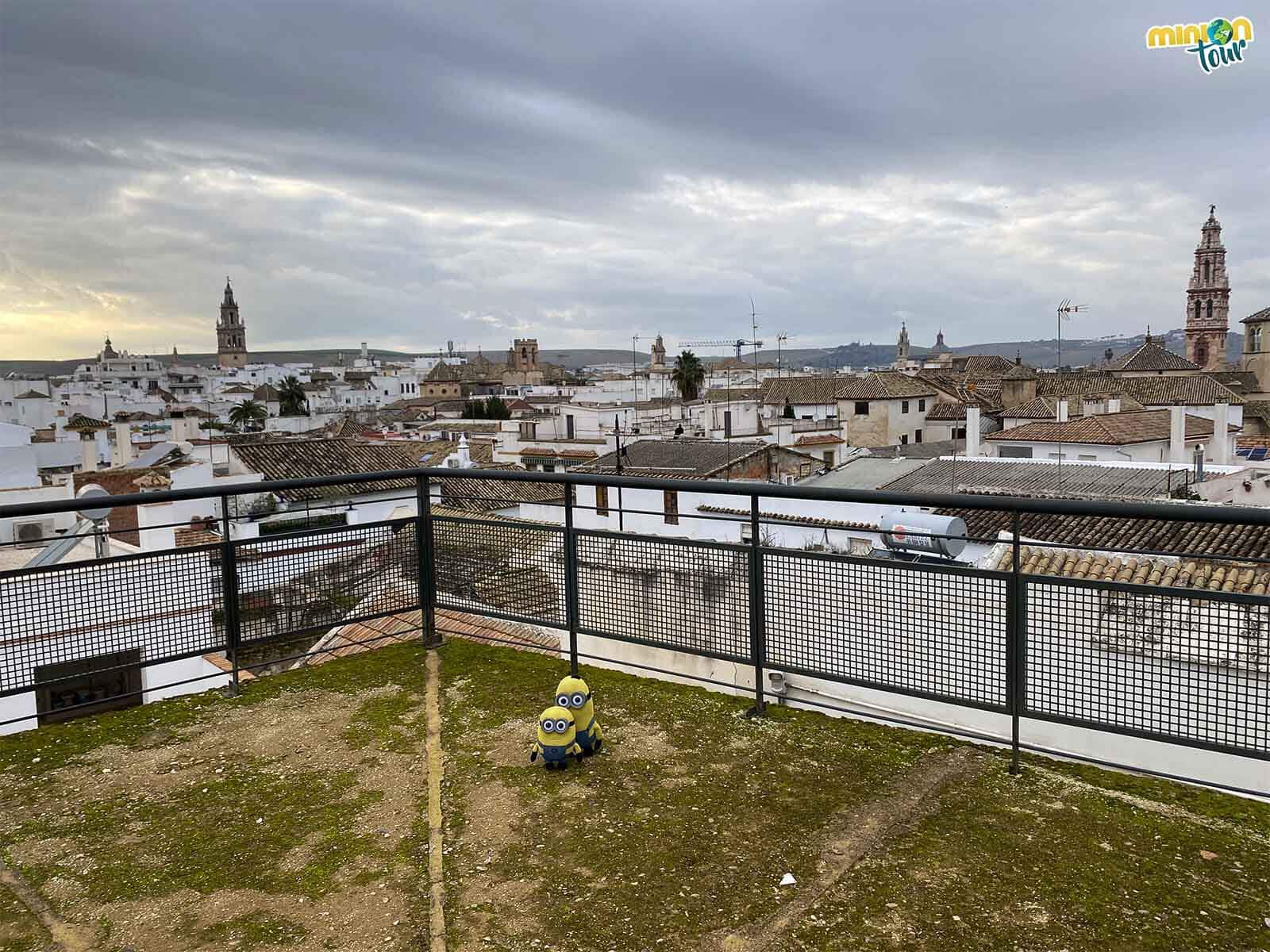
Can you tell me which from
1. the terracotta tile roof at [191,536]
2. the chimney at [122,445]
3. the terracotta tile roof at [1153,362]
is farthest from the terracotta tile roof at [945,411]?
the terracotta tile roof at [191,536]

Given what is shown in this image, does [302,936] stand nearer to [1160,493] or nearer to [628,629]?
[628,629]

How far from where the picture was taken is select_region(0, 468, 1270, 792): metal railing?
3137mm

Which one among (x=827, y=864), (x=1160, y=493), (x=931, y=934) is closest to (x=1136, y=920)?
(x=931, y=934)

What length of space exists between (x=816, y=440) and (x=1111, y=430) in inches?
585

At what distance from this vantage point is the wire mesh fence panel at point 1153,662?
3.01 meters

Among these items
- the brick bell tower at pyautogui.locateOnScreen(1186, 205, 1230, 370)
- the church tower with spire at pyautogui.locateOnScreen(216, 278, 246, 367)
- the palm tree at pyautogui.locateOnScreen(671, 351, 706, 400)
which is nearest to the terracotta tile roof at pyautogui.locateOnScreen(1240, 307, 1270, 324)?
the brick bell tower at pyautogui.locateOnScreen(1186, 205, 1230, 370)

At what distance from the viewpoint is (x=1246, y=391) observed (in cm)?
7225

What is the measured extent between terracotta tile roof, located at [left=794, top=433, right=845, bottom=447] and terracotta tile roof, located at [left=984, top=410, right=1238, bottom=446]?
9.23 meters

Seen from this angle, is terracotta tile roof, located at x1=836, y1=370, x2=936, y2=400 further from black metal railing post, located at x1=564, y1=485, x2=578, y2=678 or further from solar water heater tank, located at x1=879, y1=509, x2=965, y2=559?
black metal railing post, located at x1=564, y1=485, x2=578, y2=678

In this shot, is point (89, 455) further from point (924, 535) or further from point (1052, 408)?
point (1052, 408)

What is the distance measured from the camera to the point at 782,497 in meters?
4.23

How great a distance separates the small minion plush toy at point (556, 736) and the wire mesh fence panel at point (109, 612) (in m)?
1.98

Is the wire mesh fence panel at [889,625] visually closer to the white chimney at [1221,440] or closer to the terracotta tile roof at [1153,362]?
the white chimney at [1221,440]

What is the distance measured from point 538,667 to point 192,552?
1.88 metres
